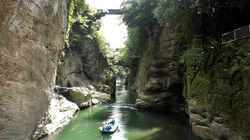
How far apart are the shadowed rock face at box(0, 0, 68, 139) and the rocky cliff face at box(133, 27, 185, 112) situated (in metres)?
11.0

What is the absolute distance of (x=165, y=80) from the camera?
51.4 ft

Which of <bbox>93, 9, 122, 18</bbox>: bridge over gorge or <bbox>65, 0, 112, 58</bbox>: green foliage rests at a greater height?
<bbox>93, 9, 122, 18</bbox>: bridge over gorge

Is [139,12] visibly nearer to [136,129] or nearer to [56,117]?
[136,129]

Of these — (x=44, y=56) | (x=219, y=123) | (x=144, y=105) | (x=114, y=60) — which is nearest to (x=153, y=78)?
(x=144, y=105)

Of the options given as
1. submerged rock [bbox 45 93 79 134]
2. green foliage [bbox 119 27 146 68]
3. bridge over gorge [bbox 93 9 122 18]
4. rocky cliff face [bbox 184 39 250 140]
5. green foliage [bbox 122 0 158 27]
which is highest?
bridge over gorge [bbox 93 9 122 18]

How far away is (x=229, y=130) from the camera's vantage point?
20.7 feet

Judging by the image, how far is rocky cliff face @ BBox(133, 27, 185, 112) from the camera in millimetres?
14406

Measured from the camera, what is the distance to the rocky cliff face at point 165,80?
47.3 ft

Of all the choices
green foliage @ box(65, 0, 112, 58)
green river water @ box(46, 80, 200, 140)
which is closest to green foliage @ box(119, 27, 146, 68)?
green foliage @ box(65, 0, 112, 58)

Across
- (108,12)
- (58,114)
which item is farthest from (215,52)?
(108,12)

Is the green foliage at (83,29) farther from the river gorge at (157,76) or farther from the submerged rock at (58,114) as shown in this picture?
the submerged rock at (58,114)

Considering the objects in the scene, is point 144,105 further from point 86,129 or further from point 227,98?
point 227,98

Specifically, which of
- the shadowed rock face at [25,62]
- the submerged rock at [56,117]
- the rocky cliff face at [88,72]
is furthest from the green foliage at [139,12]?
the submerged rock at [56,117]

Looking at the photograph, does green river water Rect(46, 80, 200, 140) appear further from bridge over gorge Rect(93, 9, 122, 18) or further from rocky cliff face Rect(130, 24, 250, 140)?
bridge over gorge Rect(93, 9, 122, 18)
